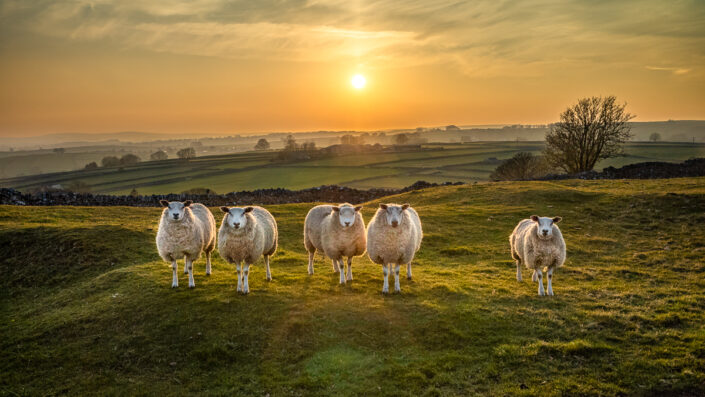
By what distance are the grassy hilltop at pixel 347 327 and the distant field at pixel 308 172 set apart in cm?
4234

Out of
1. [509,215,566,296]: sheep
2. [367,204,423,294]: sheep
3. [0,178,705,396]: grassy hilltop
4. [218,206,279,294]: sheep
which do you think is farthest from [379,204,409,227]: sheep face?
[509,215,566,296]: sheep

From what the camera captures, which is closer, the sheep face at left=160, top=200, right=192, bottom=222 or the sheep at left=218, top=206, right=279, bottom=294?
the sheep face at left=160, top=200, right=192, bottom=222

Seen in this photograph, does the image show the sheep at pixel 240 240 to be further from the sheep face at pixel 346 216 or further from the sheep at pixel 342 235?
the sheep face at pixel 346 216

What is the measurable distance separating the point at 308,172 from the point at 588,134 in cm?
4425

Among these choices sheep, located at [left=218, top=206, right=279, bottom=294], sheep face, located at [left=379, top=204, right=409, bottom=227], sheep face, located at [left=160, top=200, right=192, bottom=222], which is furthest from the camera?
sheep face, located at [left=379, top=204, right=409, bottom=227]

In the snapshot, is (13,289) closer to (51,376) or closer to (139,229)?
(139,229)

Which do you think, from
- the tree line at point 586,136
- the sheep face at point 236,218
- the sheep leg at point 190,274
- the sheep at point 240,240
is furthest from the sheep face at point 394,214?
the tree line at point 586,136

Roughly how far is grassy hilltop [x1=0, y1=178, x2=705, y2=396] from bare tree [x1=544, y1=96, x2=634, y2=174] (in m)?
32.0

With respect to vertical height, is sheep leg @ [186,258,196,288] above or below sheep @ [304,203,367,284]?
below

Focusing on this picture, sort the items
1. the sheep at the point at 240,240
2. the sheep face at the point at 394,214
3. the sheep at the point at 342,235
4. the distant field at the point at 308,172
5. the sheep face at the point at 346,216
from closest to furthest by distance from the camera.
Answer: the sheep at the point at 240,240 < the sheep face at the point at 394,214 < the sheep face at the point at 346,216 < the sheep at the point at 342,235 < the distant field at the point at 308,172

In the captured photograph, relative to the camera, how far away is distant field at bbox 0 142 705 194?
6159 centimetres

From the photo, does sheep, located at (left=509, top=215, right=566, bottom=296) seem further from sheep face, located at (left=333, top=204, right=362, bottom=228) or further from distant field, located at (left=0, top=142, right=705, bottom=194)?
distant field, located at (left=0, top=142, right=705, bottom=194)

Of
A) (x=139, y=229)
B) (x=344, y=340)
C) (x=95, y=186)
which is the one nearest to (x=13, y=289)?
(x=139, y=229)

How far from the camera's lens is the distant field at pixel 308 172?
61594mm
